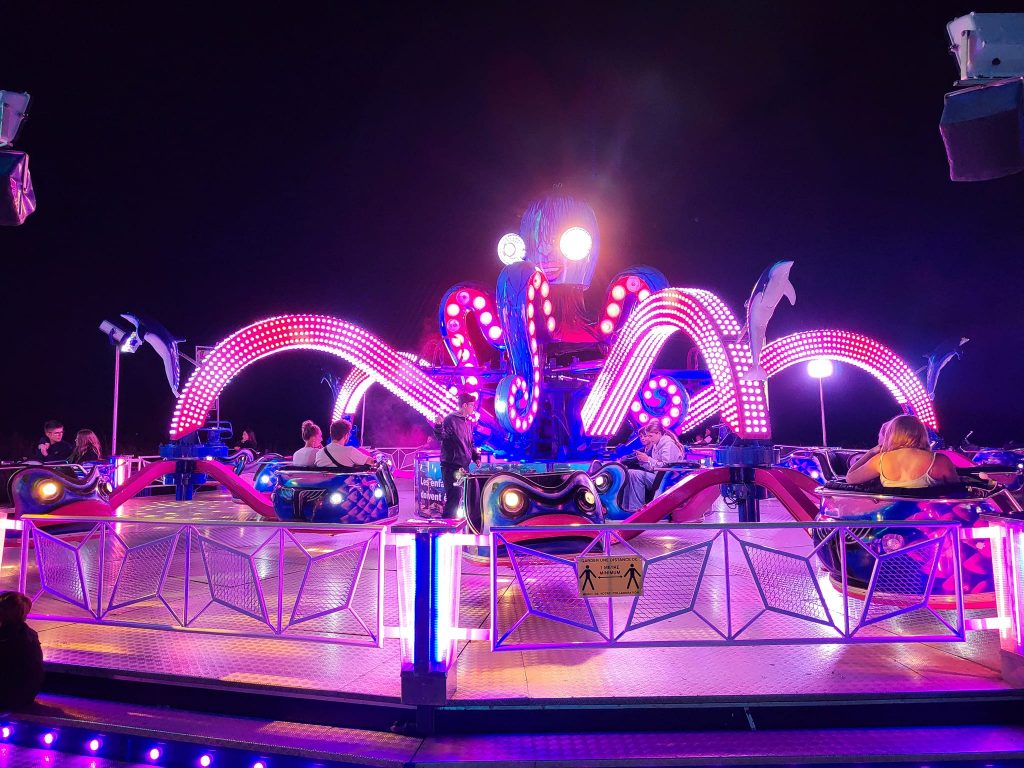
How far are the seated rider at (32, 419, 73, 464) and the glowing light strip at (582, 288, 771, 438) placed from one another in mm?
8492

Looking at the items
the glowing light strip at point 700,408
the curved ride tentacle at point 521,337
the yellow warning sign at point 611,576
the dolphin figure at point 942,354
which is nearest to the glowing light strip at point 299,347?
the curved ride tentacle at point 521,337

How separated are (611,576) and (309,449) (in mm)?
6061

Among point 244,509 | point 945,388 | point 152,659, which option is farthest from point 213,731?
point 945,388

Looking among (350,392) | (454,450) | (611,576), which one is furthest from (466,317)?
(611,576)

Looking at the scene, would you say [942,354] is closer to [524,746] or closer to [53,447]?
[524,746]

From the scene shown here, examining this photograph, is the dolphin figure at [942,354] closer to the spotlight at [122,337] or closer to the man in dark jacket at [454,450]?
the man in dark jacket at [454,450]

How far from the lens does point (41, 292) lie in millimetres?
18703

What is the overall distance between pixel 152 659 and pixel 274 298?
831 inches

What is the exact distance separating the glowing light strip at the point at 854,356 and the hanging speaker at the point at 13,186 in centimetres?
1036

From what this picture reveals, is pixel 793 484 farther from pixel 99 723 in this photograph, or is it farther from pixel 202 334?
pixel 202 334

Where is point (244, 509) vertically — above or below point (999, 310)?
below

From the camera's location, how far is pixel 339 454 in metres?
8.49

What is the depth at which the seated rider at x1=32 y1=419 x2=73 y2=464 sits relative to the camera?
32.3ft

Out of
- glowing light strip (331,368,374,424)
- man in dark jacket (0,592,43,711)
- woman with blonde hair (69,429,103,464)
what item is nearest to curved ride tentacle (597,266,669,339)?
glowing light strip (331,368,374,424)
